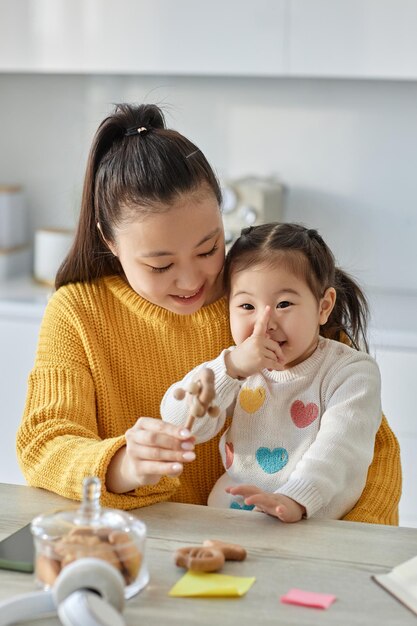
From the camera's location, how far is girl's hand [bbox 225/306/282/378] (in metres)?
1.50

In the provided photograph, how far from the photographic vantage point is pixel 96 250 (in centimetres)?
177

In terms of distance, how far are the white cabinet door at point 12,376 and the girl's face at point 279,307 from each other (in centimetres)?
150

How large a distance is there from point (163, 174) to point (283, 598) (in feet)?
2.41

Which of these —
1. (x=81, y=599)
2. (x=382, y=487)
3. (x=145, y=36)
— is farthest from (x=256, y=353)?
(x=145, y=36)

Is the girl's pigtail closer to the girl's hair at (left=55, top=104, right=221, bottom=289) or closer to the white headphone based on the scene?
the girl's hair at (left=55, top=104, right=221, bottom=289)

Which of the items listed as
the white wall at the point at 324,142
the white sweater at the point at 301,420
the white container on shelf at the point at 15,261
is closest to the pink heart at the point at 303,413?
the white sweater at the point at 301,420

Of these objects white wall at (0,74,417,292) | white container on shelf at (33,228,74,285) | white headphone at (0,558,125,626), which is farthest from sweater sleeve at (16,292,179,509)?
white wall at (0,74,417,292)

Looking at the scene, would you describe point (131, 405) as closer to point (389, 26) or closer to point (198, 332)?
point (198, 332)

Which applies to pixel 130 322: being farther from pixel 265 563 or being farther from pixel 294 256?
pixel 265 563

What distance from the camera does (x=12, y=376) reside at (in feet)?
10.00

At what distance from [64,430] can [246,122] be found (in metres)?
2.00

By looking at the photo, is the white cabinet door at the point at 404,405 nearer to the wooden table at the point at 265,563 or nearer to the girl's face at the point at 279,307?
the girl's face at the point at 279,307

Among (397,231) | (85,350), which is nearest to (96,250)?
(85,350)

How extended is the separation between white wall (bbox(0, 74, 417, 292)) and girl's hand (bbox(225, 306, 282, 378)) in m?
1.82
